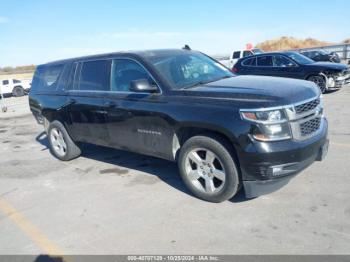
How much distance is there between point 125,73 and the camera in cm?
534

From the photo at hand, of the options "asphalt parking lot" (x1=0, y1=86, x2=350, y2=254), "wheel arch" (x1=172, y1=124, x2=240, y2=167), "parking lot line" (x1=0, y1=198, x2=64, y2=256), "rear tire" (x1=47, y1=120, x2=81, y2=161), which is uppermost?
"wheel arch" (x1=172, y1=124, x2=240, y2=167)

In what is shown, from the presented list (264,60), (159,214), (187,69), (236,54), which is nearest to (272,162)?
(159,214)

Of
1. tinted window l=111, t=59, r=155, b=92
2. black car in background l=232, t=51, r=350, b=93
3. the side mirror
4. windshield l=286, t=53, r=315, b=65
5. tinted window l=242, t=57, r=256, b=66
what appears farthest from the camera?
tinted window l=242, t=57, r=256, b=66

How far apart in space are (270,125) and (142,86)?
171cm

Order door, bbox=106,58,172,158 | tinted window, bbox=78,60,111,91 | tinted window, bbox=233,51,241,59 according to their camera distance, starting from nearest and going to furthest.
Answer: door, bbox=106,58,172,158, tinted window, bbox=78,60,111,91, tinted window, bbox=233,51,241,59

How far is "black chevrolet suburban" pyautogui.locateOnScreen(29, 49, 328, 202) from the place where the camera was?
384cm

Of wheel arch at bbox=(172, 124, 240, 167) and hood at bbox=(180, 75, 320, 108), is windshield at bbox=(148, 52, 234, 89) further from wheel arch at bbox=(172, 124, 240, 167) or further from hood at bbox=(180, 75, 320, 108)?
wheel arch at bbox=(172, 124, 240, 167)

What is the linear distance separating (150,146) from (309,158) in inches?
83.1

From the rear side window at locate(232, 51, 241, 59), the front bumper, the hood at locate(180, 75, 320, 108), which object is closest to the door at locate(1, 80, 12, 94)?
the rear side window at locate(232, 51, 241, 59)

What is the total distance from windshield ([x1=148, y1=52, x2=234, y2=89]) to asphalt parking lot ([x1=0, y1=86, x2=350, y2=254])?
149cm

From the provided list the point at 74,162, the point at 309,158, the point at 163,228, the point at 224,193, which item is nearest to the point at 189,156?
the point at 224,193

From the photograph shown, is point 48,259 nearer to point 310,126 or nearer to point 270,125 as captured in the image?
point 270,125

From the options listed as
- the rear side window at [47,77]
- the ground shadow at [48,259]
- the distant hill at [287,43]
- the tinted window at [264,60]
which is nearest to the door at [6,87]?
the tinted window at [264,60]

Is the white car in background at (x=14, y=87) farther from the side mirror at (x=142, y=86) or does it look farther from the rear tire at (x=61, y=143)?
the side mirror at (x=142, y=86)
